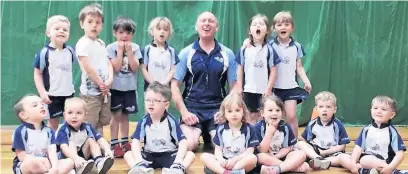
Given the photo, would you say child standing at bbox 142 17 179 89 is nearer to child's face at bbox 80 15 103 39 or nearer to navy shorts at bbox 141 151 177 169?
child's face at bbox 80 15 103 39

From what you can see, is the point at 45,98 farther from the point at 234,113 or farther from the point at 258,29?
the point at 258,29

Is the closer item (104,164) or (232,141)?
(104,164)

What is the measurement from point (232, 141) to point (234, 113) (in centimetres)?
25

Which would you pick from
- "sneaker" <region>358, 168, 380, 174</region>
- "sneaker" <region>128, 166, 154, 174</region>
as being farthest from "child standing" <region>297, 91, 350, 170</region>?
"sneaker" <region>128, 166, 154, 174</region>

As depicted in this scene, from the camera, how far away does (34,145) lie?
4645mm

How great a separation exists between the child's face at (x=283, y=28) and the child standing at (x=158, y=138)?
4.70ft

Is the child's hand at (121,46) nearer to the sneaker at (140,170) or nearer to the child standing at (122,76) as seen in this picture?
the child standing at (122,76)

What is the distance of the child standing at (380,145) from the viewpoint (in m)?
4.83

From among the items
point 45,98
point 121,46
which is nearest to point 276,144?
point 121,46

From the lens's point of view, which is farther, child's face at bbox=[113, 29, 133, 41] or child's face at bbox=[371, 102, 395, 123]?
child's face at bbox=[113, 29, 133, 41]

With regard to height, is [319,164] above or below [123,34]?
below

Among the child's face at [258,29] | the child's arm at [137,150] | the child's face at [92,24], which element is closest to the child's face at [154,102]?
the child's arm at [137,150]

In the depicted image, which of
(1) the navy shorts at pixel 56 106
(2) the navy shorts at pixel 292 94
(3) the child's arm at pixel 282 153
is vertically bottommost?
(3) the child's arm at pixel 282 153

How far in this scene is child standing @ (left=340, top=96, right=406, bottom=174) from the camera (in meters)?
4.83
